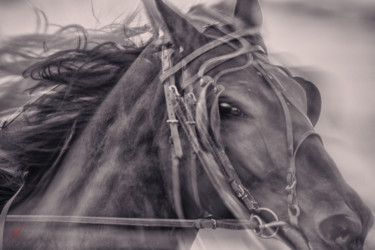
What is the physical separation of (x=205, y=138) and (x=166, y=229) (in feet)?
1.16

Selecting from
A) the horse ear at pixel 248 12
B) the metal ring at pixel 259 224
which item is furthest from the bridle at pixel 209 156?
the horse ear at pixel 248 12

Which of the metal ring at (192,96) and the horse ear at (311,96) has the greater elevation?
the metal ring at (192,96)

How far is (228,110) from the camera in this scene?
1.23 m

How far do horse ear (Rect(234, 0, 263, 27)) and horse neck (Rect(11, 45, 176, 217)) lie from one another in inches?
14.9

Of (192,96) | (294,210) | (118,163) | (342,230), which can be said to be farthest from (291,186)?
(118,163)

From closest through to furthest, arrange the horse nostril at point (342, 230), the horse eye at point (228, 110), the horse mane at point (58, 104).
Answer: the horse nostril at point (342, 230) < the horse eye at point (228, 110) < the horse mane at point (58, 104)

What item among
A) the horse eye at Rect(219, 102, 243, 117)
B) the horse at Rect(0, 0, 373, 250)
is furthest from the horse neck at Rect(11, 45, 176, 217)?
the horse eye at Rect(219, 102, 243, 117)

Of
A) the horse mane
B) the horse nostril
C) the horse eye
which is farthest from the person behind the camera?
the horse mane

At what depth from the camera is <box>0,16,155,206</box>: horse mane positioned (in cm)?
146

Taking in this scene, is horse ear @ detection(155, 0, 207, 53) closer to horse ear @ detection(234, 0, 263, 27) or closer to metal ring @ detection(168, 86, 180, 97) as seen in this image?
metal ring @ detection(168, 86, 180, 97)

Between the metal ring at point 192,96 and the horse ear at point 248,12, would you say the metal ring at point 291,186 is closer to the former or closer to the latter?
the metal ring at point 192,96

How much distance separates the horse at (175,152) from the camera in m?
1.18

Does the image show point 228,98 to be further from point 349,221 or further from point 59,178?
point 59,178

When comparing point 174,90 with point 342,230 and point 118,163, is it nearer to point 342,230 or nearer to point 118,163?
point 118,163
